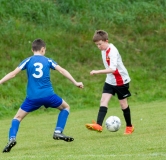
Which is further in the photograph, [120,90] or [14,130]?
[120,90]

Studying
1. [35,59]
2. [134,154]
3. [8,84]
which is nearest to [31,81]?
[35,59]

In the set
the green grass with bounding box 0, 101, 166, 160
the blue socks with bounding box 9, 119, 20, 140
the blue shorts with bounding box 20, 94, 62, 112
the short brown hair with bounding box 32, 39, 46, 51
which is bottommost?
the green grass with bounding box 0, 101, 166, 160

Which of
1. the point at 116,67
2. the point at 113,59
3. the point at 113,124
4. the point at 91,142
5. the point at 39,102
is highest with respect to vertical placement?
the point at 113,59

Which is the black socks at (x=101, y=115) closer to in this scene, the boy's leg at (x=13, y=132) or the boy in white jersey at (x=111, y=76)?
the boy in white jersey at (x=111, y=76)

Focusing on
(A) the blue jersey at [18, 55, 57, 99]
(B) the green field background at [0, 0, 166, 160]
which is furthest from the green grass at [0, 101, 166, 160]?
(A) the blue jersey at [18, 55, 57, 99]

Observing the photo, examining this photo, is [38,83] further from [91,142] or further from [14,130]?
[91,142]

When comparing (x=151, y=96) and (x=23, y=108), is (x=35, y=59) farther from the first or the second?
(x=151, y=96)

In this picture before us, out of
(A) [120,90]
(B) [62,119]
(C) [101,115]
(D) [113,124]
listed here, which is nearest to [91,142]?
(B) [62,119]

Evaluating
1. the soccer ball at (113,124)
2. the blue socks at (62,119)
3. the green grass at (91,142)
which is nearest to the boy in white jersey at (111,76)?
the soccer ball at (113,124)

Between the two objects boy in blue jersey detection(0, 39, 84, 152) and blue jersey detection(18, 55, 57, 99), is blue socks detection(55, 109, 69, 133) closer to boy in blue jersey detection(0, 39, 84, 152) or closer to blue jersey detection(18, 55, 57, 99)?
boy in blue jersey detection(0, 39, 84, 152)

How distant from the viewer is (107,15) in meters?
25.0

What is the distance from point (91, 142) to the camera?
9320mm

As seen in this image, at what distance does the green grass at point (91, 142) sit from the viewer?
7621mm

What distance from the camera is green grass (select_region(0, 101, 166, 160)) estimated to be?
7.62m
